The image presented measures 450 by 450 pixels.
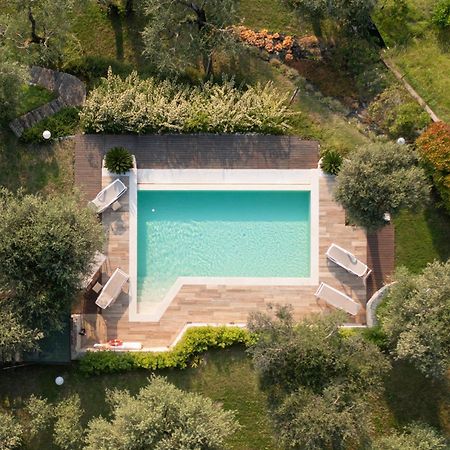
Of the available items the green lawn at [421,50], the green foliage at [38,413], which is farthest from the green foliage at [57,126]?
the green lawn at [421,50]

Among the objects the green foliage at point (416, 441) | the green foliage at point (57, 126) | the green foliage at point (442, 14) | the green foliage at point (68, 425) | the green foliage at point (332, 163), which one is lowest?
the green foliage at point (416, 441)

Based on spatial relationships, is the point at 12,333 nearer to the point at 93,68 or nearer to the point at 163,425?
the point at 163,425

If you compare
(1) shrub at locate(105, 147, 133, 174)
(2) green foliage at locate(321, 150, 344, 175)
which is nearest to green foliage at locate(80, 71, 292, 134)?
(1) shrub at locate(105, 147, 133, 174)

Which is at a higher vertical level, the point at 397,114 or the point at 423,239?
the point at 397,114

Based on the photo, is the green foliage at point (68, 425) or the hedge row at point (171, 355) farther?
the hedge row at point (171, 355)

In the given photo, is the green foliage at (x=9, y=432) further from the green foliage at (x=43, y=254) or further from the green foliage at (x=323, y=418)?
the green foliage at (x=323, y=418)

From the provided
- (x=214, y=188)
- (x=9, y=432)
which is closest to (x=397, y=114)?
(x=214, y=188)

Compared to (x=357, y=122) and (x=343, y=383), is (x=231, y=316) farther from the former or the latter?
(x=357, y=122)

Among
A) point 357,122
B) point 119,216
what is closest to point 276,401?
point 119,216
